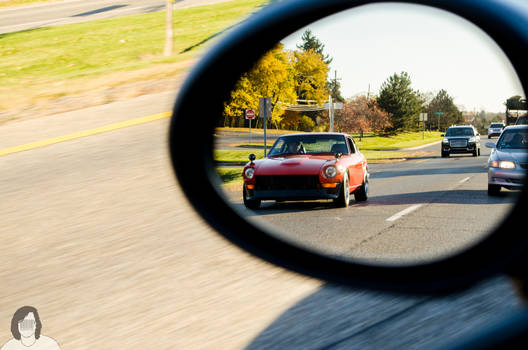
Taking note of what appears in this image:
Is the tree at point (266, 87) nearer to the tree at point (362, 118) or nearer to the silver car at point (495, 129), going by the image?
the tree at point (362, 118)

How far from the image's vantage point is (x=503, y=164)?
4.80 feet

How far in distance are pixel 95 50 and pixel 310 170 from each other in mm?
21438

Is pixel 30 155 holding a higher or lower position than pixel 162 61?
lower

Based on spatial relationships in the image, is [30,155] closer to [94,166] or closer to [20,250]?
[94,166]


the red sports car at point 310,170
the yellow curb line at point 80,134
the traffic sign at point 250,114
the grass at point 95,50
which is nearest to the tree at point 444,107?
the red sports car at point 310,170

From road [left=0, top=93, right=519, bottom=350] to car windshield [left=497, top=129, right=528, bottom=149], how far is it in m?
0.44

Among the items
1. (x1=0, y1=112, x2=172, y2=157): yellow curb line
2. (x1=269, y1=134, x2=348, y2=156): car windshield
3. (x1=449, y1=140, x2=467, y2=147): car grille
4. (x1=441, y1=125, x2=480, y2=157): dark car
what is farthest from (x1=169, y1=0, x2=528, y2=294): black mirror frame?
(x1=0, y1=112, x2=172, y2=157): yellow curb line

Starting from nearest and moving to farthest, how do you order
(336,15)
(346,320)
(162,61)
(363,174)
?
(336,15), (363,174), (346,320), (162,61)

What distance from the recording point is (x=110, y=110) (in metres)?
9.98

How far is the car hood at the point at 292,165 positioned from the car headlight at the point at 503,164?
19.8 inches

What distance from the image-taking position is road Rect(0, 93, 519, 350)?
2918mm

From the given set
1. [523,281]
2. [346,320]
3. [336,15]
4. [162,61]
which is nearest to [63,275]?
[346,320]

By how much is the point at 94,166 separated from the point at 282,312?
4438 mm

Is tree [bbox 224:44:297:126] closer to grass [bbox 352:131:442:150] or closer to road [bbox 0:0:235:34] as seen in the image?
grass [bbox 352:131:442:150]
